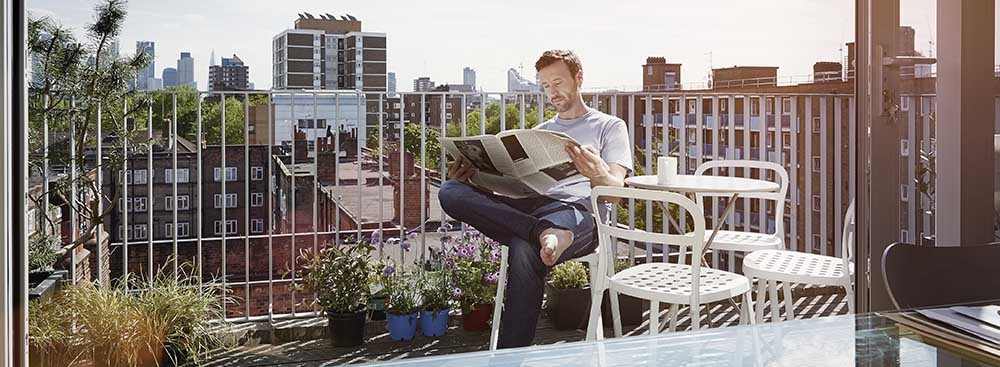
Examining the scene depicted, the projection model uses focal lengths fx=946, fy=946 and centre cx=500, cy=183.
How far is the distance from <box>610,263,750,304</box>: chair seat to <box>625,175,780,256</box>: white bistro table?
39cm

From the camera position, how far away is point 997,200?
11.5 ft

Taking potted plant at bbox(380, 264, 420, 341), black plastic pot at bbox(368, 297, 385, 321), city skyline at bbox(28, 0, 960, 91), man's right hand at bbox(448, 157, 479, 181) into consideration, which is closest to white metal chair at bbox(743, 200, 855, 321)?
city skyline at bbox(28, 0, 960, 91)

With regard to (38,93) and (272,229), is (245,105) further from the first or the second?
(38,93)

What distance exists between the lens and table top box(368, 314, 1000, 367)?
1.46 meters

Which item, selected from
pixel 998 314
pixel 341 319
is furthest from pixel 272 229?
pixel 998 314

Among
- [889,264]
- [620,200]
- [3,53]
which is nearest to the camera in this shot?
[889,264]

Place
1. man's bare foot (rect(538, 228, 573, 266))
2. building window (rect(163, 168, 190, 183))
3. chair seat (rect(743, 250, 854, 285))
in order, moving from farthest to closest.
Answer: man's bare foot (rect(538, 228, 573, 266))
building window (rect(163, 168, 190, 183))
chair seat (rect(743, 250, 854, 285))

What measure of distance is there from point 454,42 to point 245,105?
0.90m

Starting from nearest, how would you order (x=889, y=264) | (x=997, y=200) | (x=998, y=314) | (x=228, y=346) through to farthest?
(x=998, y=314)
(x=889, y=264)
(x=997, y=200)
(x=228, y=346)

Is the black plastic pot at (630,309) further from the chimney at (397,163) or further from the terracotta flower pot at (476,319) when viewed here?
the chimney at (397,163)

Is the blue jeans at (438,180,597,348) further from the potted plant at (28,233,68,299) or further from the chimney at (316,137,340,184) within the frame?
the potted plant at (28,233,68,299)

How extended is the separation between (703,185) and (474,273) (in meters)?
1.07

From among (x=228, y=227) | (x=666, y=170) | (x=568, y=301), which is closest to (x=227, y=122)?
(x=228, y=227)

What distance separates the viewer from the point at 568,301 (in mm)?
4156
